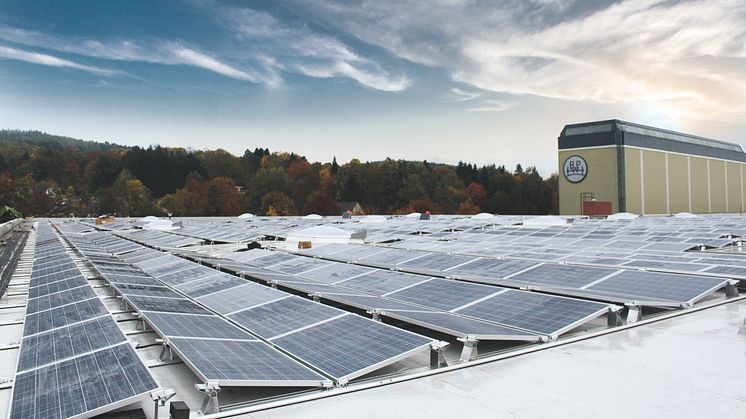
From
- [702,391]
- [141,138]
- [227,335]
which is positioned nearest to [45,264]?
[227,335]

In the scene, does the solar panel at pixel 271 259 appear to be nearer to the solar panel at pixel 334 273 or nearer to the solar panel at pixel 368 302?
the solar panel at pixel 334 273

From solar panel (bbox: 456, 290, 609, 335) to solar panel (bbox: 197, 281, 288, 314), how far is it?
15.7ft

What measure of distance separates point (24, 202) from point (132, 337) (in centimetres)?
12625

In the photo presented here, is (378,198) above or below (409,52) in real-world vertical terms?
below

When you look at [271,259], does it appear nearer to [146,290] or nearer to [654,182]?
[146,290]

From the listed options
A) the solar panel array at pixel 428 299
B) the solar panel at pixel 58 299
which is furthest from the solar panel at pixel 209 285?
the solar panel at pixel 58 299

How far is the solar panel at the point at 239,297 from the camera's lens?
12.0 metres

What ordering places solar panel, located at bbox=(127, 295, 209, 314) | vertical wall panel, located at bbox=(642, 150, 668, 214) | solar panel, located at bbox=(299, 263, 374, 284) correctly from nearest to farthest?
solar panel, located at bbox=(127, 295, 209, 314), solar panel, located at bbox=(299, 263, 374, 284), vertical wall panel, located at bbox=(642, 150, 668, 214)

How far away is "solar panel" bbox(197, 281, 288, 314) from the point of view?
12.0 m

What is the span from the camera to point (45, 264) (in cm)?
2094

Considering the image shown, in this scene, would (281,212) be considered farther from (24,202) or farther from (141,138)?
(141,138)

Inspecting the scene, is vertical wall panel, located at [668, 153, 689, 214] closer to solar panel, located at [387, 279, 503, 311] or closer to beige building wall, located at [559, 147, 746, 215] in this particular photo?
beige building wall, located at [559, 147, 746, 215]

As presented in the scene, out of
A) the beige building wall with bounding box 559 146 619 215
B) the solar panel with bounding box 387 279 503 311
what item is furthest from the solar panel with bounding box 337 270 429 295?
the beige building wall with bounding box 559 146 619 215

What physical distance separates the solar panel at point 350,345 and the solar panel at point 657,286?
267 inches
